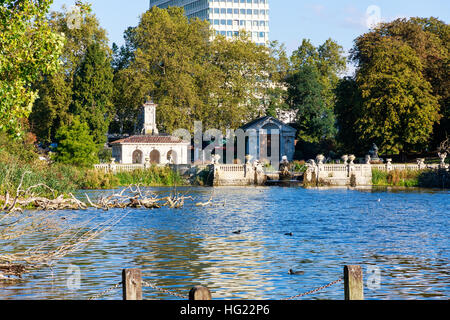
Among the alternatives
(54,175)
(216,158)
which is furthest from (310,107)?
(54,175)

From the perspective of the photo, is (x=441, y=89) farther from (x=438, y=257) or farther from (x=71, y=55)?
(x=438, y=257)

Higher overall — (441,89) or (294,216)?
(441,89)

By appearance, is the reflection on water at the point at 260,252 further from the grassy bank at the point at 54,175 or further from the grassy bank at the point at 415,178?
the grassy bank at the point at 415,178

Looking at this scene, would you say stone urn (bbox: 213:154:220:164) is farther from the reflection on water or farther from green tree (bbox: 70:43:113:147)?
the reflection on water

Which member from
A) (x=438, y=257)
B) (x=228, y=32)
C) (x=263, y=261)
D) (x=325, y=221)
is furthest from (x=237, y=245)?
(x=228, y=32)

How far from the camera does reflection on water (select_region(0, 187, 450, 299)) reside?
16.4 meters

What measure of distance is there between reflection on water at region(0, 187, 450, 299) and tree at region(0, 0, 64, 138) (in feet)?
14.8

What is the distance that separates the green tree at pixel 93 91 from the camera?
7819 cm

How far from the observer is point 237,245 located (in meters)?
24.6

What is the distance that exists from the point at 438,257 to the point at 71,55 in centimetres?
6585

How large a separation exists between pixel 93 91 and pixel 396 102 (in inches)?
1278

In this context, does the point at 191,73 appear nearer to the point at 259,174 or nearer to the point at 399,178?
the point at 259,174

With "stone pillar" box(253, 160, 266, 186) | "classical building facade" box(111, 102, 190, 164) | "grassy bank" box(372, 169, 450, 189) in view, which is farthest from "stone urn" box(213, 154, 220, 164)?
"grassy bank" box(372, 169, 450, 189)

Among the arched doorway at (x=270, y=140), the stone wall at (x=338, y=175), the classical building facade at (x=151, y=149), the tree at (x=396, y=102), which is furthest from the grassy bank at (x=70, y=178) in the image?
the arched doorway at (x=270, y=140)
